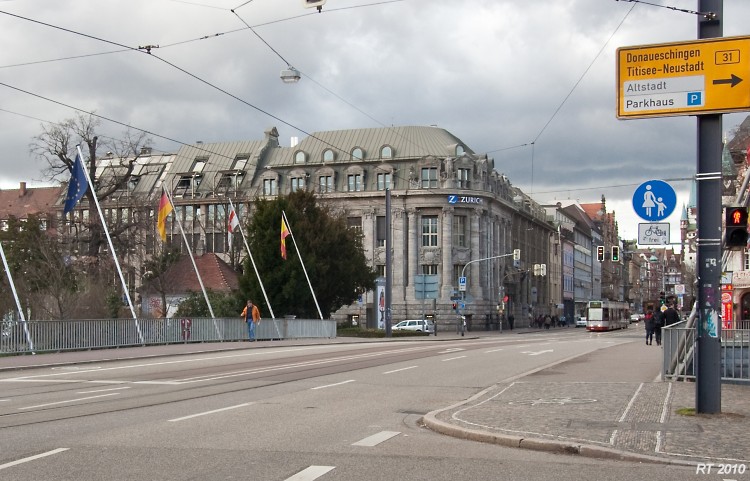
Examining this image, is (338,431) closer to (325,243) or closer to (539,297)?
(325,243)

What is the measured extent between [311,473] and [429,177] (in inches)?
3132

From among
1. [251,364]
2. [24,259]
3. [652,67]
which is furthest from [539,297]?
[652,67]

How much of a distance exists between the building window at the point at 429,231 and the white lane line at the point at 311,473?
78449mm

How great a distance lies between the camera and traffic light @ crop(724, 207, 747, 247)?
12.8 meters

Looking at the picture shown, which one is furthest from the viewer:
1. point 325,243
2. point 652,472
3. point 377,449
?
point 325,243

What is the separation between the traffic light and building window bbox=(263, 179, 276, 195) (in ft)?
264

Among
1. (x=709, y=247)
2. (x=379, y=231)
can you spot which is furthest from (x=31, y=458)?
(x=379, y=231)

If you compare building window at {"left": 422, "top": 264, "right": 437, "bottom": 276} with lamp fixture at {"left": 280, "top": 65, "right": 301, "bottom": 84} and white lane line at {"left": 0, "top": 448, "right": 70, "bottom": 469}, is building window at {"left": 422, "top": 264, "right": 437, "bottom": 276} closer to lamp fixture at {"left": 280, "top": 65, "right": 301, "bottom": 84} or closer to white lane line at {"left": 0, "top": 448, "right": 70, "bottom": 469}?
lamp fixture at {"left": 280, "top": 65, "right": 301, "bottom": 84}

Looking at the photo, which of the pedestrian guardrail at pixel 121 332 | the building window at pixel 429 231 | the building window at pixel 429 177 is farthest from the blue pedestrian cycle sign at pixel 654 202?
the building window at pixel 429 177

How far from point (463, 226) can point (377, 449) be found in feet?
258

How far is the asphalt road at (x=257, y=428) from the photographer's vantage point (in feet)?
27.6

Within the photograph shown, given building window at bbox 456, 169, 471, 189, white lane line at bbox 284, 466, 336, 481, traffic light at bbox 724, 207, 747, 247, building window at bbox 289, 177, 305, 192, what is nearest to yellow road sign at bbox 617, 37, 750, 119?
traffic light at bbox 724, 207, 747, 247

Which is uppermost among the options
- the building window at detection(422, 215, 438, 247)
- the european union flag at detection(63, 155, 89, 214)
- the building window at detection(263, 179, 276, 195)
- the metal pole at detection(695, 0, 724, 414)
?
the building window at detection(263, 179, 276, 195)

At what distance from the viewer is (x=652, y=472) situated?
8445 mm
